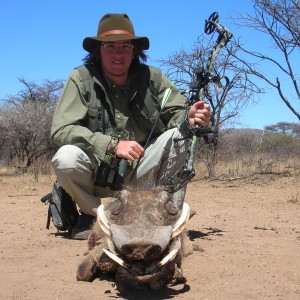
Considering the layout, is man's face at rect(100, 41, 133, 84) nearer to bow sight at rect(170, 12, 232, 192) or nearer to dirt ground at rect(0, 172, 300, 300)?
bow sight at rect(170, 12, 232, 192)

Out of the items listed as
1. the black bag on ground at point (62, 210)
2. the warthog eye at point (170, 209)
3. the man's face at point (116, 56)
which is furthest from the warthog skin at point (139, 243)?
the man's face at point (116, 56)

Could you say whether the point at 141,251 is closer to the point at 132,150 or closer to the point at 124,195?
the point at 124,195

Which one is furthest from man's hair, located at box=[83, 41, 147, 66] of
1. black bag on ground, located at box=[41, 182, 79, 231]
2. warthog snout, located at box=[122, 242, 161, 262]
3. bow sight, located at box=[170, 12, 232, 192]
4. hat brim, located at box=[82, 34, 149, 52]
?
warthog snout, located at box=[122, 242, 161, 262]

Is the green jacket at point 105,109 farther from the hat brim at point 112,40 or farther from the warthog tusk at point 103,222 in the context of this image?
the warthog tusk at point 103,222

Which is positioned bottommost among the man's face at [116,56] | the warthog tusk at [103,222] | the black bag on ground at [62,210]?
the black bag on ground at [62,210]

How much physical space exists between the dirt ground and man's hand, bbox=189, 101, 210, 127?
97cm

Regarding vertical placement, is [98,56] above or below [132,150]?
above

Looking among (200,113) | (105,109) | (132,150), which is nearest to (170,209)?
(132,150)

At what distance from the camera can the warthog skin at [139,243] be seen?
2395mm

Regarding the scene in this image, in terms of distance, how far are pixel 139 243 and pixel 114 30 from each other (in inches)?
91.1

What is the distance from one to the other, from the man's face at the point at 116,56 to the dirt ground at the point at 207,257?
1441 mm

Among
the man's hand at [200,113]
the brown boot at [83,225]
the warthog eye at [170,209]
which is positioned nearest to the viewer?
the warthog eye at [170,209]

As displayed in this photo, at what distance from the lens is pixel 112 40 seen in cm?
404

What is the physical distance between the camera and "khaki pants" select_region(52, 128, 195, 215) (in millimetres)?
4055
